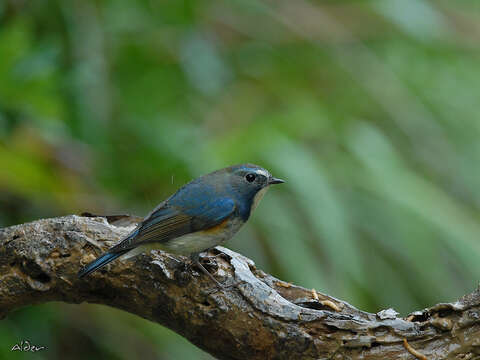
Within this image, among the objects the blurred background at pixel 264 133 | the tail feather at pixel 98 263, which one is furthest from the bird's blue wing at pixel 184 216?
the blurred background at pixel 264 133

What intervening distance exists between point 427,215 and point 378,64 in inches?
62.2

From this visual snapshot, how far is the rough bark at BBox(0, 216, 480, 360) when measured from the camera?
185 cm

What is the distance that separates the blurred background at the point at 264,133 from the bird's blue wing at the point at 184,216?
1347mm

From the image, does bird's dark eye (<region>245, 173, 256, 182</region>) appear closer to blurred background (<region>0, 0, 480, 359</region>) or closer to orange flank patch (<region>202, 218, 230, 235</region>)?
orange flank patch (<region>202, 218, 230, 235</region>)

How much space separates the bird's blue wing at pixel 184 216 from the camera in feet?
7.13

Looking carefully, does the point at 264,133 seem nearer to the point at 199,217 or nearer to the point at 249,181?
the point at 249,181

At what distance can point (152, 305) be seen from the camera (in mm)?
2074

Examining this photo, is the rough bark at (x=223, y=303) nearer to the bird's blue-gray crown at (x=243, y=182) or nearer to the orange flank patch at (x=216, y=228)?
the orange flank patch at (x=216, y=228)

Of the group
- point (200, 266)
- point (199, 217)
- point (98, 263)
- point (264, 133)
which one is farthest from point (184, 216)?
point (264, 133)

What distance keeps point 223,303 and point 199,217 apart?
0.37 metres

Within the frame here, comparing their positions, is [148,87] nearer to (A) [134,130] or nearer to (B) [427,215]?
(A) [134,130]

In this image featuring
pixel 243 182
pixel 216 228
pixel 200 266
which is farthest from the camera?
pixel 243 182

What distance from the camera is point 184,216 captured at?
2.29 meters

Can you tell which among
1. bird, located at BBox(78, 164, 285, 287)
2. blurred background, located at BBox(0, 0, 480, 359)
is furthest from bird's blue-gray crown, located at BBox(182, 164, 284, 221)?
blurred background, located at BBox(0, 0, 480, 359)
